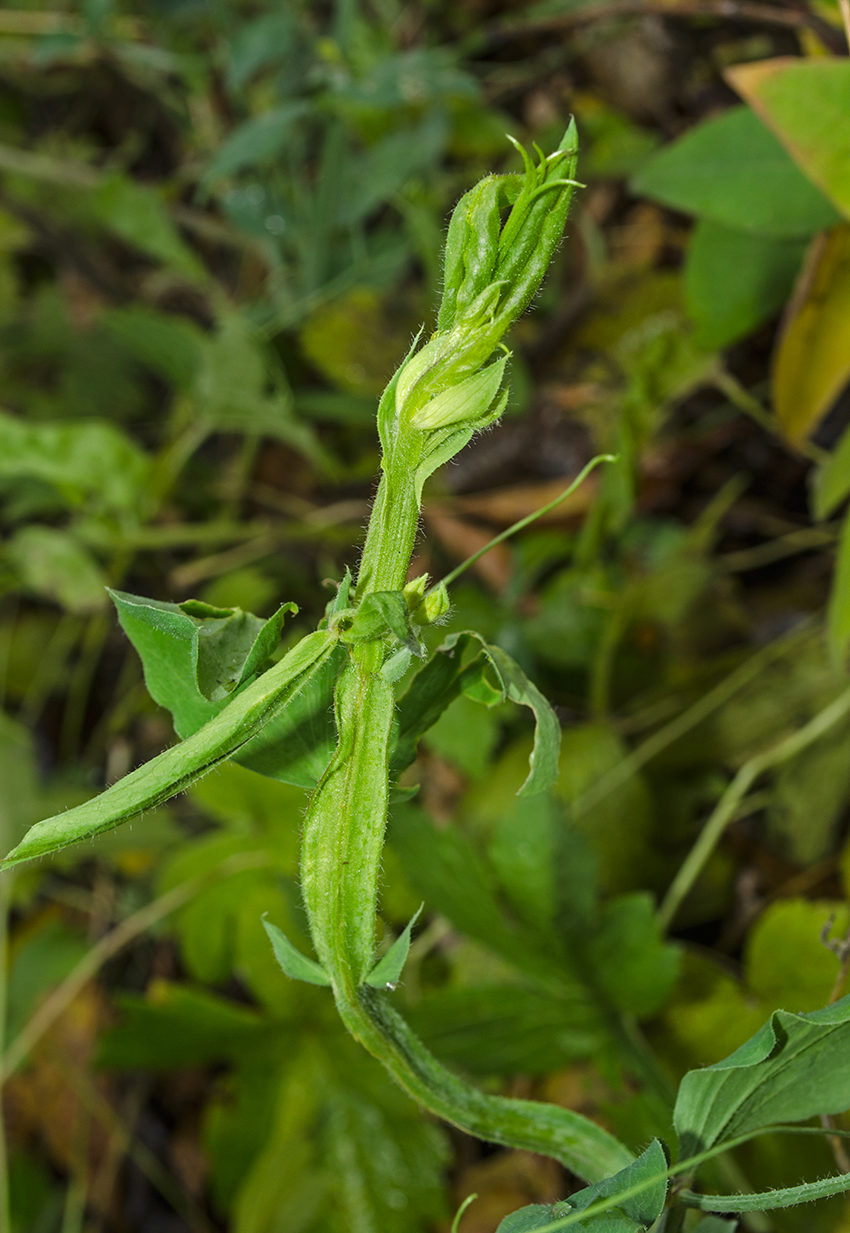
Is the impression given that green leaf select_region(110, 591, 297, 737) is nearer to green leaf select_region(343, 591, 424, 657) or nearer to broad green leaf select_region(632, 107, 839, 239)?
green leaf select_region(343, 591, 424, 657)

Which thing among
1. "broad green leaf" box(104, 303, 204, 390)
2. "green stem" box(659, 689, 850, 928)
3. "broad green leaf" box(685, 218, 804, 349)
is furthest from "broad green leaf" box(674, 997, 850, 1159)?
"broad green leaf" box(104, 303, 204, 390)

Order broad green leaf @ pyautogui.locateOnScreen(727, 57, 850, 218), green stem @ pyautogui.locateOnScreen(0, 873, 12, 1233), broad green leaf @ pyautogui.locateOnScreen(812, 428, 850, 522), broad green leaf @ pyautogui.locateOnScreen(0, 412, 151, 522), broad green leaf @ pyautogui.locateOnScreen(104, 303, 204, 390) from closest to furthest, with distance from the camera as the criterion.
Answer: broad green leaf @ pyautogui.locateOnScreen(727, 57, 850, 218), broad green leaf @ pyautogui.locateOnScreen(812, 428, 850, 522), green stem @ pyautogui.locateOnScreen(0, 873, 12, 1233), broad green leaf @ pyautogui.locateOnScreen(0, 412, 151, 522), broad green leaf @ pyautogui.locateOnScreen(104, 303, 204, 390)

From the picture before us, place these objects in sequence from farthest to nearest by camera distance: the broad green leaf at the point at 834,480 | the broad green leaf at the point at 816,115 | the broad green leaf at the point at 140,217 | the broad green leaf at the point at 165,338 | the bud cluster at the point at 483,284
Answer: the broad green leaf at the point at 140,217 → the broad green leaf at the point at 165,338 → the broad green leaf at the point at 834,480 → the broad green leaf at the point at 816,115 → the bud cluster at the point at 483,284

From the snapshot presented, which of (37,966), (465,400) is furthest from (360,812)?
(37,966)

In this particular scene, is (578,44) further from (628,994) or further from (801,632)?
(628,994)

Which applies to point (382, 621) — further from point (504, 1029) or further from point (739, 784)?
point (739, 784)

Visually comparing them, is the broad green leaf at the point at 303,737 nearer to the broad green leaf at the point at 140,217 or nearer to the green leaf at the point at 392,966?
the green leaf at the point at 392,966

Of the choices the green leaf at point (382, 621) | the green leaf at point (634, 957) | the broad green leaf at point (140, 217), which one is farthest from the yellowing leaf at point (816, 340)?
the broad green leaf at point (140, 217)
